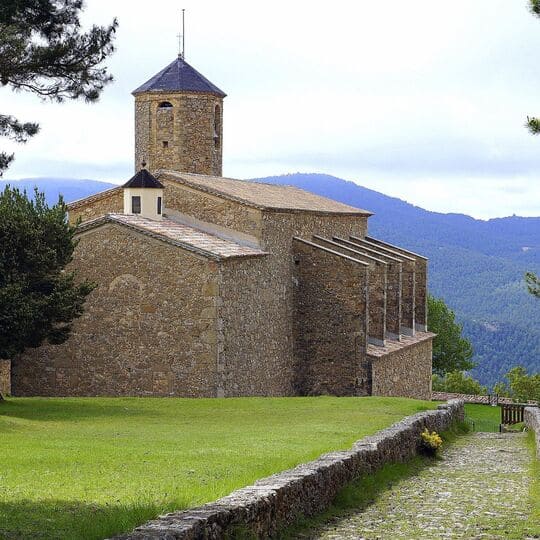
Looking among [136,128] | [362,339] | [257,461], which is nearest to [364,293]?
[362,339]

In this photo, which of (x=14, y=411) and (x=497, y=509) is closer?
(x=497, y=509)

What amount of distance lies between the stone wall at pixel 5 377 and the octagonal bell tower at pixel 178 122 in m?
11.2

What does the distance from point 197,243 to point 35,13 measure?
15262 mm

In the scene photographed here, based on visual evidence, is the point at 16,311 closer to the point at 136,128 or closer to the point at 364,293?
the point at 364,293

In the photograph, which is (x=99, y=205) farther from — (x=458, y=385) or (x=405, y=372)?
(x=458, y=385)

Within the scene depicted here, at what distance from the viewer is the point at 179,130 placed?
3678cm

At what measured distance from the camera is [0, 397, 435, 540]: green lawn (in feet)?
31.8

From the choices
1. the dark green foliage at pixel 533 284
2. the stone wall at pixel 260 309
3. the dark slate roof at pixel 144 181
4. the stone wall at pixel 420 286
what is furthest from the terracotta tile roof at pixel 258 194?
the dark green foliage at pixel 533 284

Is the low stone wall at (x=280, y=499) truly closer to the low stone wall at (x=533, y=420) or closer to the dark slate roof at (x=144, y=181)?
the low stone wall at (x=533, y=420)

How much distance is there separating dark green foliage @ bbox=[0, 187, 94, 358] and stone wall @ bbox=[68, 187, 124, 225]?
28.8 feet

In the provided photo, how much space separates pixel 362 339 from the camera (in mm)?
31719

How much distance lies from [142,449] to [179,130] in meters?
23.1

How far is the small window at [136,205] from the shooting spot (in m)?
29.9

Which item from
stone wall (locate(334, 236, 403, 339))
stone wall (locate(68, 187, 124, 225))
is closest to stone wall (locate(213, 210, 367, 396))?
stone wall (locate(68, 187, 124, 225))
